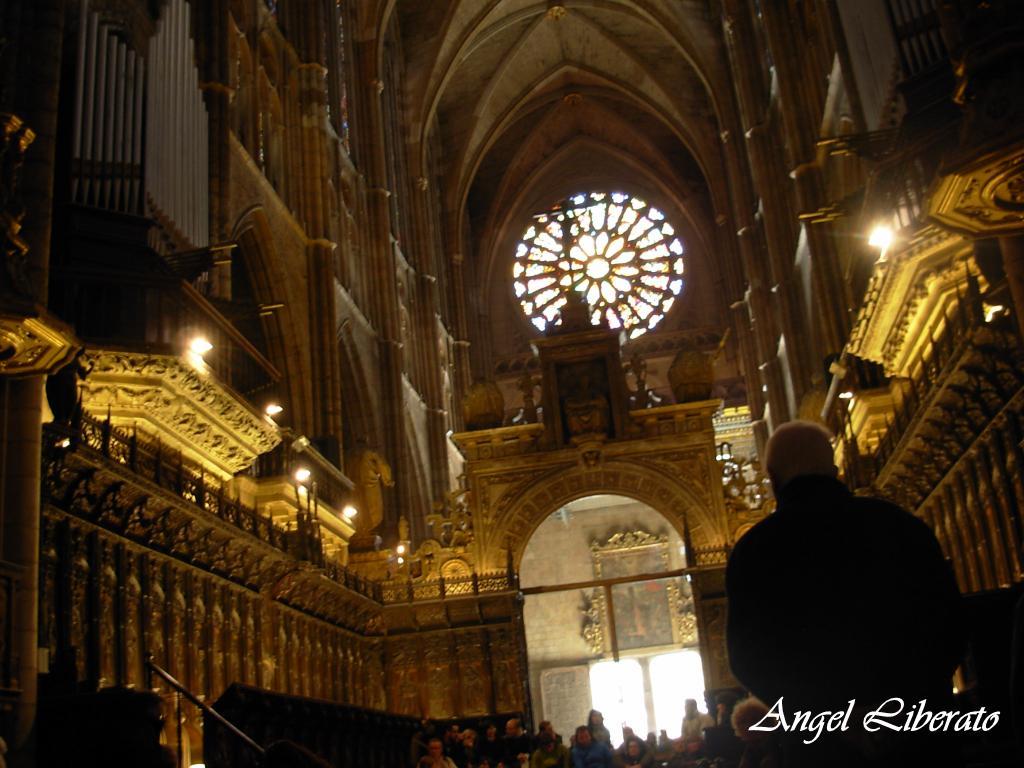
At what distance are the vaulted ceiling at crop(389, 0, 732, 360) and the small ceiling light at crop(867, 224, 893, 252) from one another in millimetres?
21338

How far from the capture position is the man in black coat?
8.40ft

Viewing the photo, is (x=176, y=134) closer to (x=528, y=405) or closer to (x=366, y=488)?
(x=528, y=405)

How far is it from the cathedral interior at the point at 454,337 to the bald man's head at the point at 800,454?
1389 mm

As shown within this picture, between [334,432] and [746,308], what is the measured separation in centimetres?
1655

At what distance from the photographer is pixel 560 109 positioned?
127 ft

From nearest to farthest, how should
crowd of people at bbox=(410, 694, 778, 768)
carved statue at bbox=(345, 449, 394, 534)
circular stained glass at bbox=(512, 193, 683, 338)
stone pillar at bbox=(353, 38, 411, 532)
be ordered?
crowd of people at bbox=(410, 694, 778, 768) < carved statue at bbox=(345, 449, 394, 534) < stone pillar at bbox=(353, 38, 411, 532) < circular stained glass at bbox=(512, 193, 683, 338)

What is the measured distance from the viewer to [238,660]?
1327 cm

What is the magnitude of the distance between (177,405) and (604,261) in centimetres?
2866

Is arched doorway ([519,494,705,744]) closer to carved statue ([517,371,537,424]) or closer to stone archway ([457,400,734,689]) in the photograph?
carved statue ([517,371,537,424])

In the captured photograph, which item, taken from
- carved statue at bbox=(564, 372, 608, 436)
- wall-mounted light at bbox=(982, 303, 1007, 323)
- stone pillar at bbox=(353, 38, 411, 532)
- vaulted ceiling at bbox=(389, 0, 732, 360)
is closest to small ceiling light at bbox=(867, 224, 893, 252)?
wall-mounted light at bbox=(982, 303, 1007, 323)

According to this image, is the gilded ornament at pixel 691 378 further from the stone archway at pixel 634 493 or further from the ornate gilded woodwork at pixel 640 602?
the ornate gilded woodwork at pixel 640 602

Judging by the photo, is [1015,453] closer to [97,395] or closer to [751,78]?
[97,395]

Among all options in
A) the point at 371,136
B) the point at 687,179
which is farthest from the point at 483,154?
the point at 371,136

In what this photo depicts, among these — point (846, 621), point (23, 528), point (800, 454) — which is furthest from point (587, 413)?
point (846, 621)
